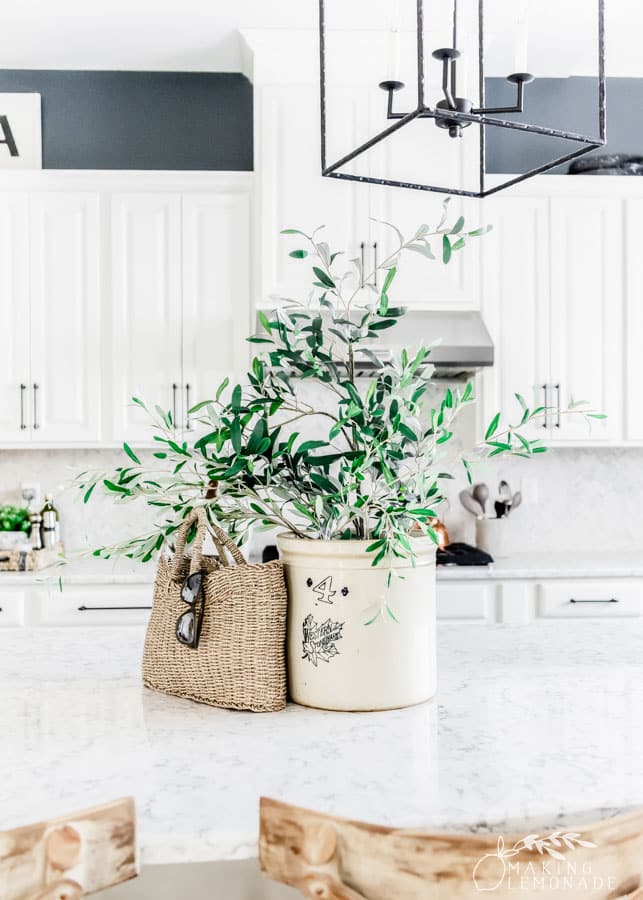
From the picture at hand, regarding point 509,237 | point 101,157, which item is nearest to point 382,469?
point 509,237

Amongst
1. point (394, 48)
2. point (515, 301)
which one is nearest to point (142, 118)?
point (515, 301)

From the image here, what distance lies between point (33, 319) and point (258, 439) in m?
2.59

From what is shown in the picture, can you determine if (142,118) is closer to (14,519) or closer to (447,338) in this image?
(447,338)

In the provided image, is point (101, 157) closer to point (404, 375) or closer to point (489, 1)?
point (489, 1)

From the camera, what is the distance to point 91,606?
2.95m

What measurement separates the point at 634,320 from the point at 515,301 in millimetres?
510

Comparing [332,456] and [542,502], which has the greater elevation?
[332,456]

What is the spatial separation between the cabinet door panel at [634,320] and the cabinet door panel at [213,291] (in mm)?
1591

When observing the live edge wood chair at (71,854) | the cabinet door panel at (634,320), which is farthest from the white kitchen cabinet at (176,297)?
the live edge wood chair at (71,854)

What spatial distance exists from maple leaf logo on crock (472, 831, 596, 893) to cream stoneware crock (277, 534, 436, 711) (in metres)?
0.37

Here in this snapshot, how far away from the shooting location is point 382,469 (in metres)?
0.98

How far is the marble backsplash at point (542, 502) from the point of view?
359cm

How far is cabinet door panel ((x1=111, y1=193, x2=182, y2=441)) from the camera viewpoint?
3.29m

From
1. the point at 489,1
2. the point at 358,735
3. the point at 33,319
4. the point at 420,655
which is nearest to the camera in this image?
the point at 358,735
